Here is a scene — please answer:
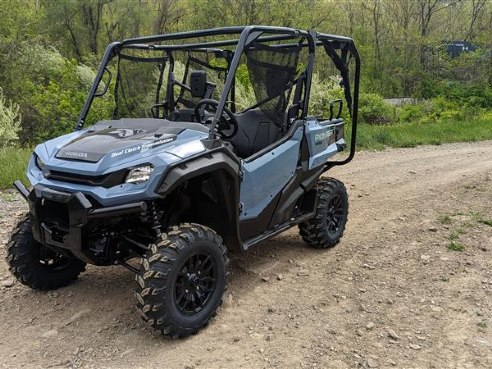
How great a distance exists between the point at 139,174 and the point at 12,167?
16.7 feet

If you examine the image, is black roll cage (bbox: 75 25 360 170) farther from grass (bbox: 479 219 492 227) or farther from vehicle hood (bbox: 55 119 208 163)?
grass (bbox: 479 219 492 227)

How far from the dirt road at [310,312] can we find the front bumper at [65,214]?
0.62 metres

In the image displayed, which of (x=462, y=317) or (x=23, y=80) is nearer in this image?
(x=462, y=317)

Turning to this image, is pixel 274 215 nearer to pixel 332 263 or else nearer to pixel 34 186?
pixel 332 263

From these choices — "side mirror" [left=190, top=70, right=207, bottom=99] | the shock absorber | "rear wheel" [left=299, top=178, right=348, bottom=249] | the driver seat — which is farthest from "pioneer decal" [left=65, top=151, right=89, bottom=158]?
"rear wheel" [left=299, top=178, right=348, bottom=249]

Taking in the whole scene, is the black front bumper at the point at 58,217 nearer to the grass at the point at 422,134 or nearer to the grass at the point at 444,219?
the grass at the point at 444,219

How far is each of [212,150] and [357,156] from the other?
712 centimetres

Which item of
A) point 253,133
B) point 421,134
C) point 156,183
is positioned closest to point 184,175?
point 156,183

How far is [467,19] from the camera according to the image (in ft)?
95.2

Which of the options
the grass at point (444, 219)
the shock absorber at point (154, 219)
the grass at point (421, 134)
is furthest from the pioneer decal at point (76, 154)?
the grass at point (421, 134)

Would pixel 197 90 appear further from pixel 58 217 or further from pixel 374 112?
pixel 374 112

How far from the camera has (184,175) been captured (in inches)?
127

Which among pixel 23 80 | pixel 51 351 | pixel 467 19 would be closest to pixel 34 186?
pixel 51 351

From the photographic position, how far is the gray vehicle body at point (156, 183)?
3162mm
